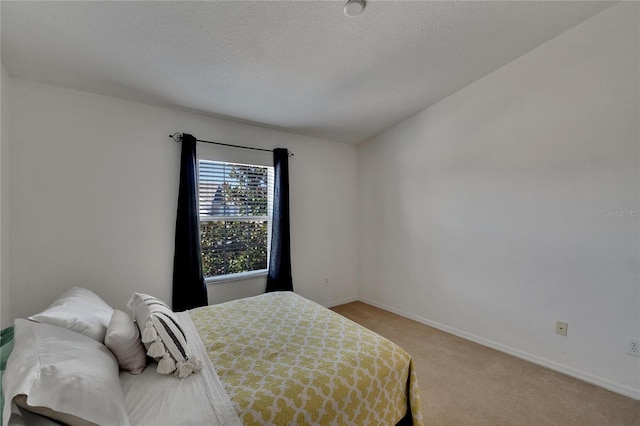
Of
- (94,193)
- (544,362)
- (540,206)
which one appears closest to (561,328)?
(544,362)

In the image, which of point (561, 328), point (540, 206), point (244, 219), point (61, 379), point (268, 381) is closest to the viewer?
point (61, 379)

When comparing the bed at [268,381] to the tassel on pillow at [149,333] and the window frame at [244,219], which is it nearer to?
the tassel on pillow at [149,333]

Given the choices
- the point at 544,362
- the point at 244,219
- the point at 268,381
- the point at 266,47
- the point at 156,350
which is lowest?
the point at 544,362

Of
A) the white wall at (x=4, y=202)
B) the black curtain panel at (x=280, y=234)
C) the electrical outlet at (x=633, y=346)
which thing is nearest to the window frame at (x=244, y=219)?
the black curtain panel at (x=280, y=234)

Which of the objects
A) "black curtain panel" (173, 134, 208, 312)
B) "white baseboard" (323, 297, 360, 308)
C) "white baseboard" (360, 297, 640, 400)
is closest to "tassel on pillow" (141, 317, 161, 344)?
"black curtain panel" (173, 134, 208, 312)

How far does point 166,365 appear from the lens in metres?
1.21

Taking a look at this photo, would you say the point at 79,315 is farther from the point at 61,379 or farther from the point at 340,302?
the point at 340,302

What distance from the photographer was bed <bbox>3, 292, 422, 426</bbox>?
992mm

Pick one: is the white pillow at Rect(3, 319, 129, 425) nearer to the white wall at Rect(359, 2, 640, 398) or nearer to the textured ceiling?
the textured ceiling

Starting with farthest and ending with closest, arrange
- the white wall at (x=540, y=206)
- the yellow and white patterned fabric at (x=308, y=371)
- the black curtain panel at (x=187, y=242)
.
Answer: the black curtain panel at (x=187, y=242) → the white wall at (x=540, y=206) → the yellow and white patterned fabric at (x=308, y=371)

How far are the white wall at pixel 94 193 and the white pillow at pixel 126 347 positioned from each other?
1.36 m

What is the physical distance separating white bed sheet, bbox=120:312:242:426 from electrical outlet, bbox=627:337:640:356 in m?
2.67

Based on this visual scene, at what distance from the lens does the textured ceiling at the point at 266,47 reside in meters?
1.62

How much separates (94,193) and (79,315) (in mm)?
1395
